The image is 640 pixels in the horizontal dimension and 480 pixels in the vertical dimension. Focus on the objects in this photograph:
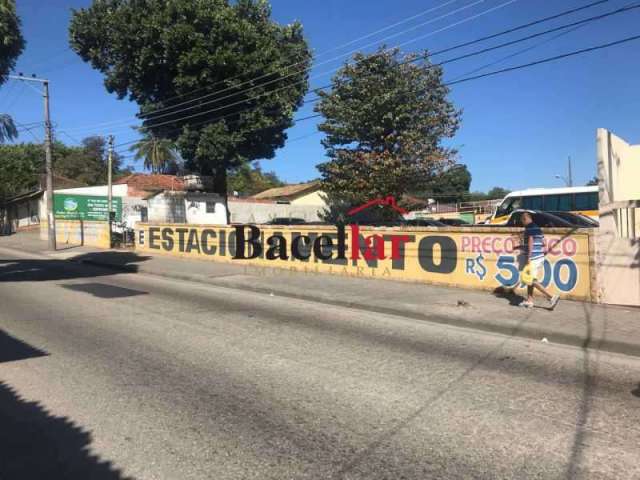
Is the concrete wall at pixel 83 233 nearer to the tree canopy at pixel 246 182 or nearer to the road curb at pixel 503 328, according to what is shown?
the road curb at pixel 503 328

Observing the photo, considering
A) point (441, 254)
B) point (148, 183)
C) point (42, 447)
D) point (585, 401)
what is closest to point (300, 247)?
point (441, 254)

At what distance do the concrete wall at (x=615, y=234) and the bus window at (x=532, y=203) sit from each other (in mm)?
14031

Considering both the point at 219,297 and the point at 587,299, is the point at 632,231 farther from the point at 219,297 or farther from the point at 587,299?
the point at 219,297

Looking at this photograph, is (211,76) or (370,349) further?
(211,76)

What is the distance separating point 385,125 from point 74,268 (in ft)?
59.0

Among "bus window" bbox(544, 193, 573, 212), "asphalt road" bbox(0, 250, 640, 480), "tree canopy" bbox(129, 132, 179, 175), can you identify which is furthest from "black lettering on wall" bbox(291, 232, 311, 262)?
"tree canopy" bbox(129, 132, 179, 175)

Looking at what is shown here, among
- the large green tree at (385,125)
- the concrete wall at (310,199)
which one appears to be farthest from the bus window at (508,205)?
the concrete wall at (310,199)

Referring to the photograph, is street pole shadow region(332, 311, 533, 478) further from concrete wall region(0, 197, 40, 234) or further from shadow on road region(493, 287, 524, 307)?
concrete wall region(0, 197, 40, 234)

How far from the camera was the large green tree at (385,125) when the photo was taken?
28891 mm

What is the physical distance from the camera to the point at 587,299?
10.1m

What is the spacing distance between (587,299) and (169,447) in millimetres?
8765

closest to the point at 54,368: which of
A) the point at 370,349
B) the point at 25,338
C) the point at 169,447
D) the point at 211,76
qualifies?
the point at 25,338

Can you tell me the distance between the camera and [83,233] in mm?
30906

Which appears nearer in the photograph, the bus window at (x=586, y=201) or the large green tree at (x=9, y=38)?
the large green tree at (x=9, y=38)
